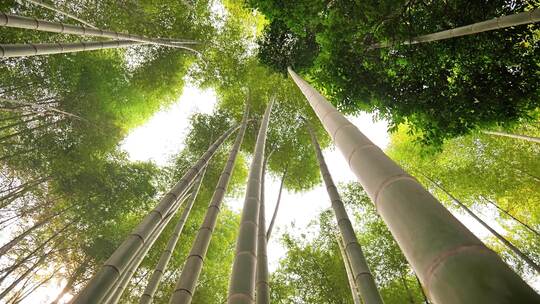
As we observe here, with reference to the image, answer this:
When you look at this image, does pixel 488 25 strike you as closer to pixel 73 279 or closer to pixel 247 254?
pixel 247 254

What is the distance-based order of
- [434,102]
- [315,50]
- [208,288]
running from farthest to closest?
[208,288]
[315,50]
[434,102]

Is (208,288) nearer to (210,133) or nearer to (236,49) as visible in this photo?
(210,133)

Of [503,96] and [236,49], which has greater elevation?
[236,49]

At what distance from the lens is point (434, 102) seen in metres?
4.59

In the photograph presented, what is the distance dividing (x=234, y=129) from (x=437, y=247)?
281 inches

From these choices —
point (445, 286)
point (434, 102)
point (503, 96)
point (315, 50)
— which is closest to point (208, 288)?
point (315, 50)

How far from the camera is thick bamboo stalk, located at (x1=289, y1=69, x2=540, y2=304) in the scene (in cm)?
76

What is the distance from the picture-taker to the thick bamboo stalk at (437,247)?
76 centimetres

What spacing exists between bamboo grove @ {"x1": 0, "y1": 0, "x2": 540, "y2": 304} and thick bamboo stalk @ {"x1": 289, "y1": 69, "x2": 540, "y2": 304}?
9.15ft

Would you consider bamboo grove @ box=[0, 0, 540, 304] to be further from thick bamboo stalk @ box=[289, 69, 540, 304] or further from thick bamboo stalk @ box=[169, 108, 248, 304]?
thick bamboo stalk @ box=[289, 69, 540, 304]

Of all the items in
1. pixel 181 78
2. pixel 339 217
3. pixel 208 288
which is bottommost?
pixel 339 217

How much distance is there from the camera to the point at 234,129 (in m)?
7.88

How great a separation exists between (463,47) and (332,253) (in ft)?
22.6

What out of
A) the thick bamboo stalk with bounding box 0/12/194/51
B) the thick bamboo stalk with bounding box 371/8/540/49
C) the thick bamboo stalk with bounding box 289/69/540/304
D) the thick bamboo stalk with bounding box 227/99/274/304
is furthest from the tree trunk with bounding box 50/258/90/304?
the thick bamboo stalk with bounding box 289/69/540/304
